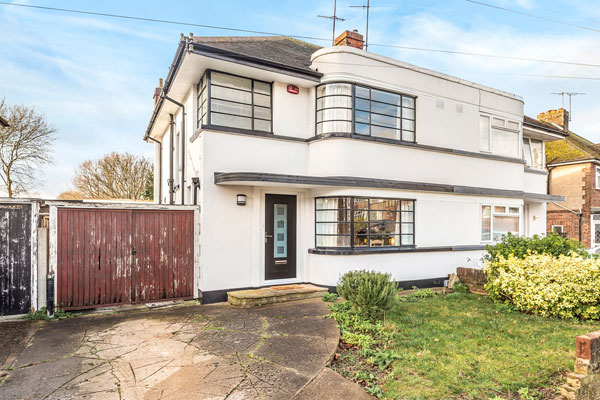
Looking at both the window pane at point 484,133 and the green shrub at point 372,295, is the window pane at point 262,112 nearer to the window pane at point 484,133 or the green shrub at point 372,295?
the green shrub at point 372,295

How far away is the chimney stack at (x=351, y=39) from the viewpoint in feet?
34.2

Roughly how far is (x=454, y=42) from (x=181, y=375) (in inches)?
451

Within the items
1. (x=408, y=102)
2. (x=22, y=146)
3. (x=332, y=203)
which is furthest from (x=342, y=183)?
(x=22, y=146)

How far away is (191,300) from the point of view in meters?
7.83

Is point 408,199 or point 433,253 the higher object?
point 408,199

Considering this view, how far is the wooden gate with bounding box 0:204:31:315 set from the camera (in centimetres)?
637

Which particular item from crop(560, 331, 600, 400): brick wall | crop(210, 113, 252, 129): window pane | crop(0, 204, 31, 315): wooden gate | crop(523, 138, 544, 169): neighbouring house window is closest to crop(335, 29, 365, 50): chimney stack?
crop(210, 113, 252, 129): window pane

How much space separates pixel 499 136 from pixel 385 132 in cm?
487

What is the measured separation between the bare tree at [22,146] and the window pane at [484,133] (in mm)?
24012

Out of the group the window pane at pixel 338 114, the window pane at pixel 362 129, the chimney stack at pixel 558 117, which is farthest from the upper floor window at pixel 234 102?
the chimney stack at pixel 558 117

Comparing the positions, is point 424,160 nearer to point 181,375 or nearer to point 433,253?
point 433,253

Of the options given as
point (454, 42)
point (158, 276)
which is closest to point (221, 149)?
point (158, 276)

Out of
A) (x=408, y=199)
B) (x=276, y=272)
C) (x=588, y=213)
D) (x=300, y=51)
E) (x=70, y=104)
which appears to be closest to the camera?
(x=276, y=272)

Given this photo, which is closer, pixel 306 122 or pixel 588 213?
pixel 306 122
